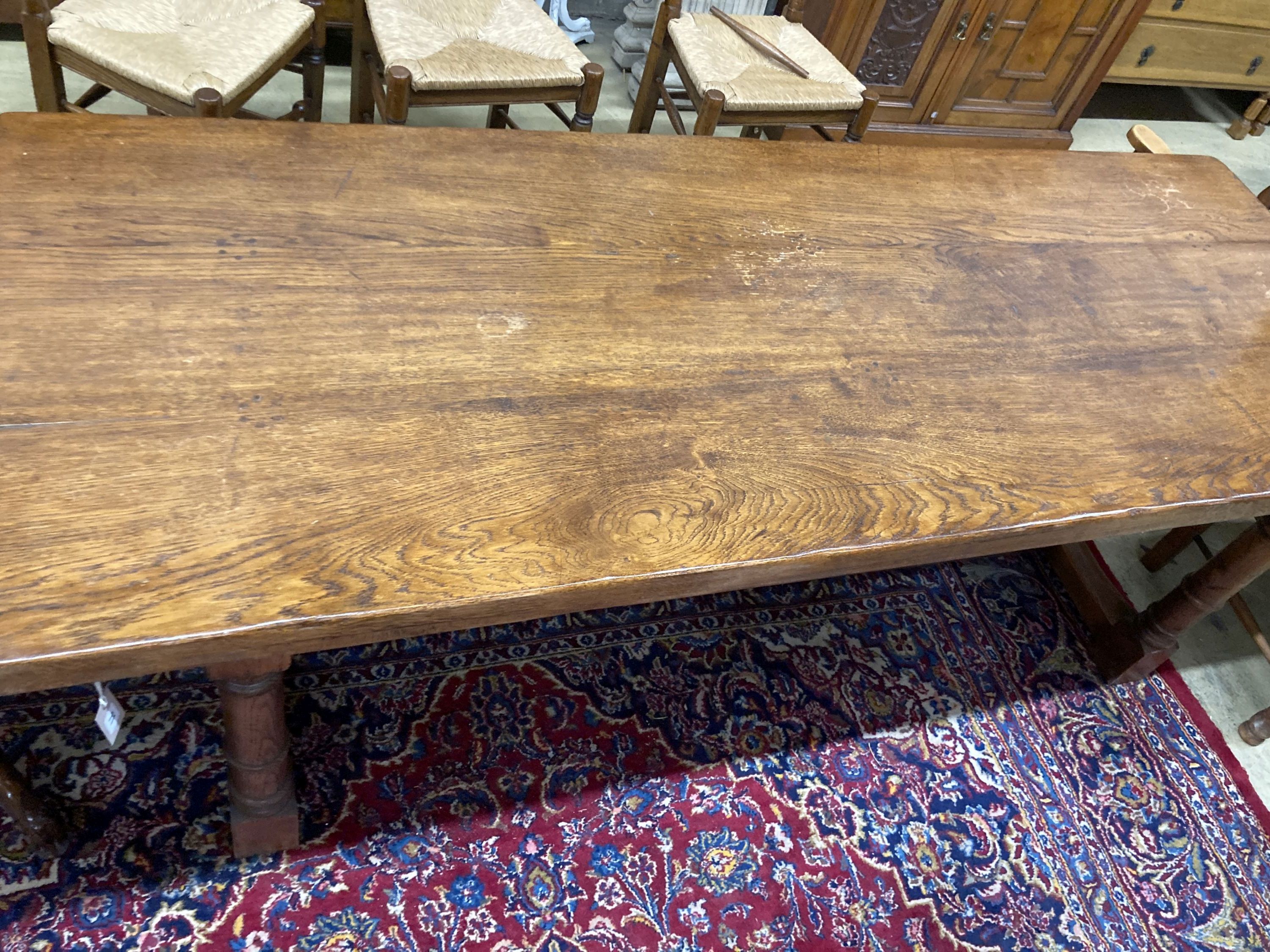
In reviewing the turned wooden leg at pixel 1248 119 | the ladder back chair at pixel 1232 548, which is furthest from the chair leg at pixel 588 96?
the turned wooden leg at pixel 1248 119

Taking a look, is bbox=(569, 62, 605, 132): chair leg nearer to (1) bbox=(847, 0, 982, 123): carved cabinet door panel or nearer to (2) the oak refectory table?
(2) the oak refectory table

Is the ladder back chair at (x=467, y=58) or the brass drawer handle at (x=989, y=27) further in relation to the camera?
the brass drawer handle at (x=989, y=27)

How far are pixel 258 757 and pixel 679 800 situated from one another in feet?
2.37

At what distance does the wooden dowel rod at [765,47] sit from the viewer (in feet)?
7.68

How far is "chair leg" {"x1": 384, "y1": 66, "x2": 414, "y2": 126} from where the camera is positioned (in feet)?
6.12

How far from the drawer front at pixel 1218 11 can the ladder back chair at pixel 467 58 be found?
251 centimetres

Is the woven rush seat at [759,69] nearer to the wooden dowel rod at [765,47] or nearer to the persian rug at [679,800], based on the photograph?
the wooden dowel rod at [765,47]

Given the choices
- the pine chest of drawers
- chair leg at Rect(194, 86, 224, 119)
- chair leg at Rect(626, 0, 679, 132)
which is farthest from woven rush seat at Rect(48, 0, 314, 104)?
the pine chest of drawers

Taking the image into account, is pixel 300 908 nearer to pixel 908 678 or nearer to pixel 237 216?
pixel 237 216

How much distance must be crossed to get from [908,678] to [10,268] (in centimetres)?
169

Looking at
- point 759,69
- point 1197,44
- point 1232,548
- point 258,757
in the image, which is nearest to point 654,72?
point 759,69

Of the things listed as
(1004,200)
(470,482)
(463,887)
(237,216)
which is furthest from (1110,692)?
(237,216)

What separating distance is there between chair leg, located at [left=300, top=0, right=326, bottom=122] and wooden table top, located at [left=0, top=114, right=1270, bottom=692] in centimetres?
A: 79

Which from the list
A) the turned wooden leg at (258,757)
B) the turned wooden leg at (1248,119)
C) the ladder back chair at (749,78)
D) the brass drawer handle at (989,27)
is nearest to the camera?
the turned wooden leg at (258,757)
